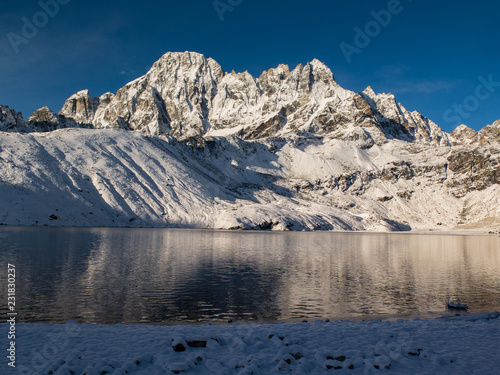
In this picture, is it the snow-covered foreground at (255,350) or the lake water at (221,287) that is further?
the lake water at (221,287)

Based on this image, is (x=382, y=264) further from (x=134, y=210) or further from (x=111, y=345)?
(x=134, y=210)

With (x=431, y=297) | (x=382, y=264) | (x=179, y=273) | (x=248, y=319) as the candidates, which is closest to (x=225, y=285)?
(x=179, y=273)

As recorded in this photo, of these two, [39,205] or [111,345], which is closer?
[111,345]

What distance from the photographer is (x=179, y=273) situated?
32.0m

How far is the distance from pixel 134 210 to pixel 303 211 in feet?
258

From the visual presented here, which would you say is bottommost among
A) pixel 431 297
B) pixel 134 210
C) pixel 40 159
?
pixel 431 297

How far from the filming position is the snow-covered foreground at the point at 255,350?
1056cm

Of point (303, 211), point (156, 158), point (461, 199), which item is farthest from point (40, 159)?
point (461, 199)

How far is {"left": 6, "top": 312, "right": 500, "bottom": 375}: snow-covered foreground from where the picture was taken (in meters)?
10.6

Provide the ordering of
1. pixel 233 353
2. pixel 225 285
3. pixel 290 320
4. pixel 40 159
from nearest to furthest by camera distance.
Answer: pixel 233 353
pixel 290 320
pixel 225 285
pixel 40 159

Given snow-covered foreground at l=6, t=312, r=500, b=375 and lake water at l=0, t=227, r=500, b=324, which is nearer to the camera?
snow-covered foreground at l=6, t=312, r=500, b=375

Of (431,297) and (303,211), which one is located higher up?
(303,211)

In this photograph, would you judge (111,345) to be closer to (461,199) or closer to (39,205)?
(39,205)

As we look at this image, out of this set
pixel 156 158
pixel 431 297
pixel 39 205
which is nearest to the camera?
pixel 431 297
